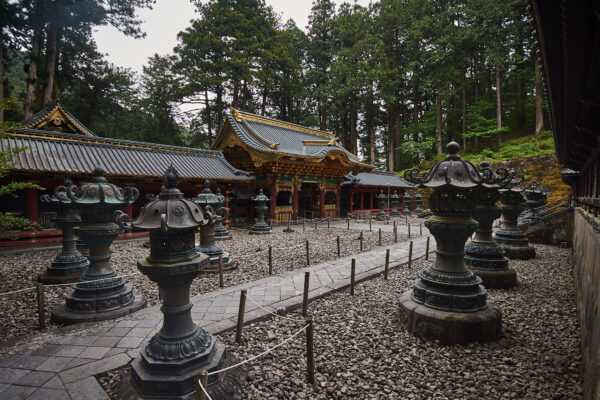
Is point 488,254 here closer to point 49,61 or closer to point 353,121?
point 49,61

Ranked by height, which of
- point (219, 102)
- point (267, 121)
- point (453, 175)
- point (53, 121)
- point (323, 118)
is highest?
point (323, 118)

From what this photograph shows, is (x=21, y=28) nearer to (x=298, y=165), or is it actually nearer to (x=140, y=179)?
(x=140, y=179)

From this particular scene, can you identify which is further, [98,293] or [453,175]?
[98,293]

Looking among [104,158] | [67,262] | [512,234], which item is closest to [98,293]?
[67,262]

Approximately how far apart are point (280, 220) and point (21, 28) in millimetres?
16999

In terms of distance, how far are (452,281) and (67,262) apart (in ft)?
27.4

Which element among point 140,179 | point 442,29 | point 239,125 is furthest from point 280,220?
point 442,29

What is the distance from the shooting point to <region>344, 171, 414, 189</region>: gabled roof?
22233mm

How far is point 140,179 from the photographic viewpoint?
12391mm

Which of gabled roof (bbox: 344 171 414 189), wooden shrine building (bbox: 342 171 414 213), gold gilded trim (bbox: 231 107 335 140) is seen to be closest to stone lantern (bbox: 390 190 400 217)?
wooden shrine building (bbox: 342 171 414 213)

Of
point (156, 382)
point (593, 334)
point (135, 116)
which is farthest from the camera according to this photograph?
point (135, 116)

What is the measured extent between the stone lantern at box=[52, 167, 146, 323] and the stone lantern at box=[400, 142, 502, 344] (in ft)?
16.8

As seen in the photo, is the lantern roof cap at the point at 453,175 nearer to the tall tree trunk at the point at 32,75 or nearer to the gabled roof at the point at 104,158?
the gabled roof at the point at 104,158

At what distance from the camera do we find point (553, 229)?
1134 cm
